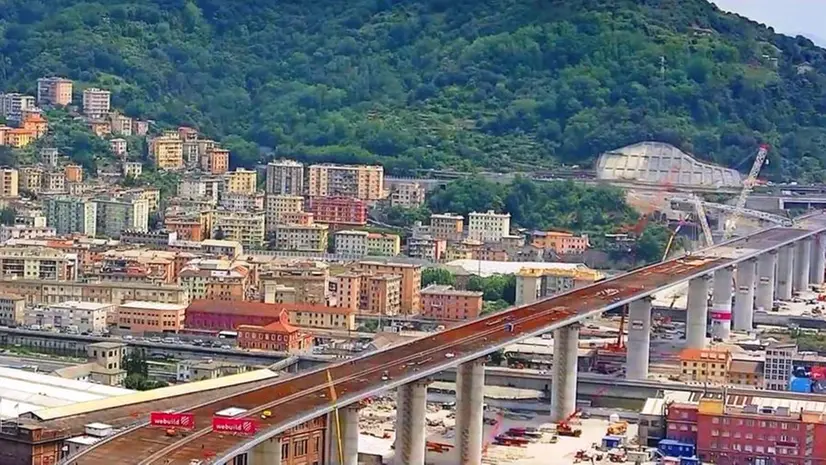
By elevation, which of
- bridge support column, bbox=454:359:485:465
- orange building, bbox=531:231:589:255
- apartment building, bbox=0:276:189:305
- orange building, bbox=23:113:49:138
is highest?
orange building, bbox=23:113:49:138

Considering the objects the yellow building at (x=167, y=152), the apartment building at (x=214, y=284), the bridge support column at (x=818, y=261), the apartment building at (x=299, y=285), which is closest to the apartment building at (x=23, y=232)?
the apartment building at (x=214, y=284)

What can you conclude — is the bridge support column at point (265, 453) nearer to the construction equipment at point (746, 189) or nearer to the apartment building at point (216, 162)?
the construction equipment at point (746, 189)

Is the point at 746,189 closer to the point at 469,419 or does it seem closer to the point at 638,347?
the point at 638,347

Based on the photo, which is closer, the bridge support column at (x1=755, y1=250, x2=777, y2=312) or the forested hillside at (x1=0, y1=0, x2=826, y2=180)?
the bridge support column at (x1=755, y1=250, x2=777, y2=312)

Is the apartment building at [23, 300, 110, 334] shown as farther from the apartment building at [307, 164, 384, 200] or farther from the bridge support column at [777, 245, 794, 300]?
the apartment building at [307, 164, 384, 200]

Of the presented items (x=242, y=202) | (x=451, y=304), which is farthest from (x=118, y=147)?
(x=451, y=304)

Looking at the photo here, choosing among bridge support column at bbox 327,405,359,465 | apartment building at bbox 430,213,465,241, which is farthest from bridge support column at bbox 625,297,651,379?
apartment building at bbox 430,213,465,241

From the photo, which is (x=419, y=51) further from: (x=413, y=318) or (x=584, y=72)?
(x=413, y=318)
